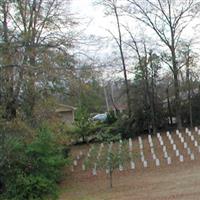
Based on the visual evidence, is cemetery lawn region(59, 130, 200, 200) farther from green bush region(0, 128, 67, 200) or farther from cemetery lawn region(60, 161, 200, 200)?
green bush region(0, 128, 67, 200)

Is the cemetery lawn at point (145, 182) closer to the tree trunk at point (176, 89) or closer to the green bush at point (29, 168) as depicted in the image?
the green bush at point (29, 168)

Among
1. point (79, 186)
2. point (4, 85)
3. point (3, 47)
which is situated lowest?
point (79, 186)

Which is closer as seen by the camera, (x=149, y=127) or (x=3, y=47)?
(x=3, y=47)

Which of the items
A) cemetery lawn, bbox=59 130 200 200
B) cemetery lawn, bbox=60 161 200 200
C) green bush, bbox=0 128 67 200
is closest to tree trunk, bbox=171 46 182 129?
cemetery lawn, bbox=59 130 200 200

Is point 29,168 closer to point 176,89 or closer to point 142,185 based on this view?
point 142,185

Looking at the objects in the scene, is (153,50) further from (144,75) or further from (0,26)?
(0,26)

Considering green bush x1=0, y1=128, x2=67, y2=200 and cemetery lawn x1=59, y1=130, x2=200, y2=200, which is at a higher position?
green bush x1=0, y1=128, x2=67, y2=200

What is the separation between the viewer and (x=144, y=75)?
3472cm

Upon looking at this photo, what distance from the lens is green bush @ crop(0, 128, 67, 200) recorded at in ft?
48.0

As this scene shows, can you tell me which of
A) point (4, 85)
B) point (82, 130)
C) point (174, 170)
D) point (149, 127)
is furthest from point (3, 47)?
point (149, 127)

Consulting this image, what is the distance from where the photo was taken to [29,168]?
15.5m

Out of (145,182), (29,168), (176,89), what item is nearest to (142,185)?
(145,182)

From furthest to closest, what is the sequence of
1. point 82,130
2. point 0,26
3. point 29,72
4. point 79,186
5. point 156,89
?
point 156,89
point 82,130
point 79,186
point 0,26
point 29,72

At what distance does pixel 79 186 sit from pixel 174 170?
155 inches
